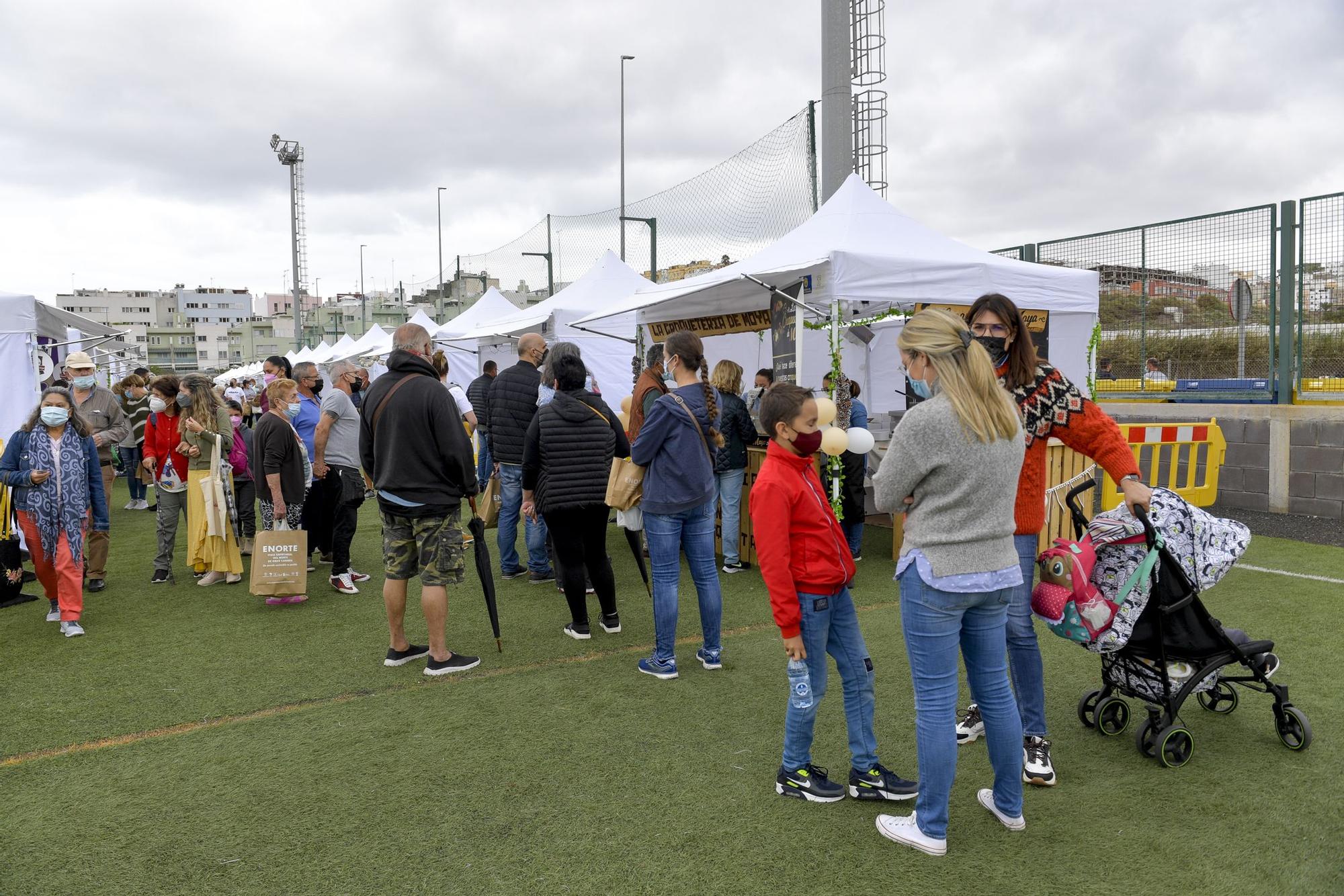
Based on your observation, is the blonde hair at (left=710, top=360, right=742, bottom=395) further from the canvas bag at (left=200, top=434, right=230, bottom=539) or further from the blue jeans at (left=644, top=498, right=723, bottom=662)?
the canvas bag at (left=200, top=434, right=230, bottom=539)

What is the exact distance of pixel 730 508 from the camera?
7.25 metres

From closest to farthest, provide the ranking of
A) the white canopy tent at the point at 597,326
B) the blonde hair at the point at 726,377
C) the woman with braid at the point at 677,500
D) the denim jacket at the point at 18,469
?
the woman with braid at the point at 677,500, the denim jacket at the point at 18,469, the blonde hair at the point at 726,377, the white canopy tent at the point at 597,326

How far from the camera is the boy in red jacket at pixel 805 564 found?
2898 millimetres

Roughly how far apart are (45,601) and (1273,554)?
32.6ft

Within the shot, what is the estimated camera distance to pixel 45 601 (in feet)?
22.2

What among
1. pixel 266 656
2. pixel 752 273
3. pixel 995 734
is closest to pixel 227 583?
pixel 266 656

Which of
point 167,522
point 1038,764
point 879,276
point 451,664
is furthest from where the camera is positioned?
point 167,522

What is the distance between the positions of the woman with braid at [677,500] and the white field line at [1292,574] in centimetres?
471

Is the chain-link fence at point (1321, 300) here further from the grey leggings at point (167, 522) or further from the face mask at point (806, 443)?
the grey leggings at point (167, 522)

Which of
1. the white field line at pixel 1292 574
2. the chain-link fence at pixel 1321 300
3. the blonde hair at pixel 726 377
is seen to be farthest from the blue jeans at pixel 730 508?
the chain-link fence at pixel 1321 300

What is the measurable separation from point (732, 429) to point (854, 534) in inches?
54.7

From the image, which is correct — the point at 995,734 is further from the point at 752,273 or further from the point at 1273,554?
the point at 1273,554

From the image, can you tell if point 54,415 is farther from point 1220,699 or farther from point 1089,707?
point 1220,699

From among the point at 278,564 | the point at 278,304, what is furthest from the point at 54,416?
the point at 278,304
